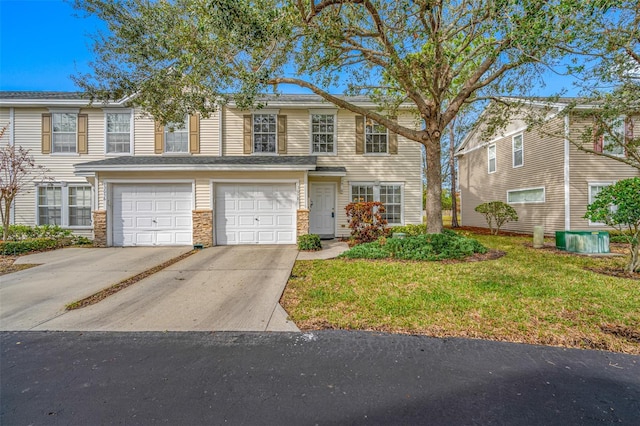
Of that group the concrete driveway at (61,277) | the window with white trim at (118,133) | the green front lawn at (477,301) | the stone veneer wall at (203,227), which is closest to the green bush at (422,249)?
the green front lawn at (477,301)

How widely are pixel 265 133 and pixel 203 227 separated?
4.71m

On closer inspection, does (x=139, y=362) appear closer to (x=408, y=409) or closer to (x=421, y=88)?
(x=408, y=409)

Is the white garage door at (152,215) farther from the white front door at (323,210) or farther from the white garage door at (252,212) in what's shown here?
the white front door at (323,210)

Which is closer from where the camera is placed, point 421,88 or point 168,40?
point 168,40

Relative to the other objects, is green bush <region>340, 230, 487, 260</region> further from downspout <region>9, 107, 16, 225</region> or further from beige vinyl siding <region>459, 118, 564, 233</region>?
downspout <region>9, 107, 16, 225</region>

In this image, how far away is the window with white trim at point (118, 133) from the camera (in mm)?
11492

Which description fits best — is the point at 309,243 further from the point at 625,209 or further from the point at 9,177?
the point at 9,177

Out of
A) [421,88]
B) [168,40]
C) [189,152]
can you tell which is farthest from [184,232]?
[421,88]

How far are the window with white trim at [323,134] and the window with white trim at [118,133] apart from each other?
7615 millimetres

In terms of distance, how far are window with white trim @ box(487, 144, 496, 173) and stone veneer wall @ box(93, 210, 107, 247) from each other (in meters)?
18.9

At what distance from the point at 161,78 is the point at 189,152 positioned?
4081mm

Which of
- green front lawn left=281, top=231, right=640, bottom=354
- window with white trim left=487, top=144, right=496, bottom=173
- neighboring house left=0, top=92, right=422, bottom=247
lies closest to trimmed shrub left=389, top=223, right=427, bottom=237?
neighboring house left=0, top=92, right=422, bottom=247

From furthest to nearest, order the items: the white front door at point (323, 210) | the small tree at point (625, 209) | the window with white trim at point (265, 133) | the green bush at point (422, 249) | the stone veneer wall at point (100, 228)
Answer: the window with white trim at point (265, 133)
the white front door at point (323, 210)
the stone veneer wall at point (100, 228)
the green bush at point (422, 249)
the small tree at point (625, 209)

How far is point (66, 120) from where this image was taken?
37.8ft
